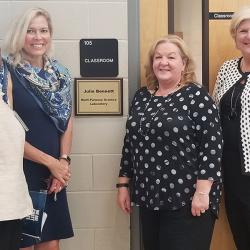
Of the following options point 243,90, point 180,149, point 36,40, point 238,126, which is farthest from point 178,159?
point 36,40

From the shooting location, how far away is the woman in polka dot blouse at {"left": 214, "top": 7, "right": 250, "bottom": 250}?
1853 millimetres

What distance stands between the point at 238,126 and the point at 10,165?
106cm

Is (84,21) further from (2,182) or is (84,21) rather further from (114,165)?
(2,182)

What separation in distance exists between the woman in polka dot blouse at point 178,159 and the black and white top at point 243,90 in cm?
22

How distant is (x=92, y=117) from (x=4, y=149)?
0.81 metres

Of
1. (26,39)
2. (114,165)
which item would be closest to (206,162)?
(114,165)

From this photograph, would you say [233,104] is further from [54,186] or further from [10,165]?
[10,165]

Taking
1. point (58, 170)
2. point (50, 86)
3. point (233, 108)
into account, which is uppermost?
point (50, 86)

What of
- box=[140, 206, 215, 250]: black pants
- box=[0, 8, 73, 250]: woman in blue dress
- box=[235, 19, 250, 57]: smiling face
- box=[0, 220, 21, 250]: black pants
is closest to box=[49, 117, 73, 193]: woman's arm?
box=[0, 8, 73, 250]: woman in blue dress

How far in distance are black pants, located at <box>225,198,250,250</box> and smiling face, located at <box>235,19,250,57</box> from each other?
73cm

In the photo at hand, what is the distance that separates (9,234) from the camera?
1437 mm

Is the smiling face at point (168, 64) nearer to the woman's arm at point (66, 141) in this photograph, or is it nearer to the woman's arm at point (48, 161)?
the woman's arm at point (66, 141)

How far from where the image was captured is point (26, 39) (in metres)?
1.82

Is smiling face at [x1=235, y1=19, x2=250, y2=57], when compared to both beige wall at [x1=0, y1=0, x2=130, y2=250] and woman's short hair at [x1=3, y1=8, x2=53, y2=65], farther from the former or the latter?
woman's short hair at [x1=3, y1=8, x2=53, y2=65]
